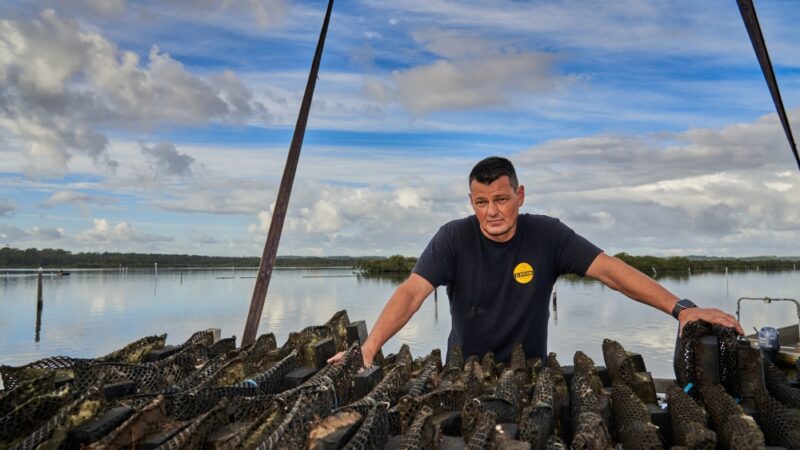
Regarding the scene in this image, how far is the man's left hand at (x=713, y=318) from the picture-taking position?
9.92ft

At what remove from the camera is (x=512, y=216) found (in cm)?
459

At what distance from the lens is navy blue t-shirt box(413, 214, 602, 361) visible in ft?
15.4

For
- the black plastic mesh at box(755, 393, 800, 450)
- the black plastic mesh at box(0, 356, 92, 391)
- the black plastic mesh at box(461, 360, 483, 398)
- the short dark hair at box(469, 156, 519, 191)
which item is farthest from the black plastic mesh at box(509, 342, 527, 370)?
the black plastic mesh at box(0, 356, 92, 391)

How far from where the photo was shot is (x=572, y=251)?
491cm

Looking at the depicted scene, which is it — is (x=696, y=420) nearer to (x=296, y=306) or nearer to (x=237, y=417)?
(x=237, y=417)

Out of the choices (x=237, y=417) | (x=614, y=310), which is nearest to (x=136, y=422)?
(x=237, y=417)

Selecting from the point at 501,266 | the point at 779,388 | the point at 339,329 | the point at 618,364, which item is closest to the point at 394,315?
the point at 339,329

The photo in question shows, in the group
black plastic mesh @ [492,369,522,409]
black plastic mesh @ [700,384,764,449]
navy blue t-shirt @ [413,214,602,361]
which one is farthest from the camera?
navy blue t-shirt @ [413,214,602,361]

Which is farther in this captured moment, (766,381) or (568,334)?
(568,334)

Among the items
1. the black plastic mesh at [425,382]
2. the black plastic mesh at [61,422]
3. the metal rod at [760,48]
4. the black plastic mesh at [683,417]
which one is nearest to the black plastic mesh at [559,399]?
the black plastic mesh at [683,417]

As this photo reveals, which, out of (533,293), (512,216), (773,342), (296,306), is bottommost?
(296,306)

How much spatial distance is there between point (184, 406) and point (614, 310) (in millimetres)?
69168

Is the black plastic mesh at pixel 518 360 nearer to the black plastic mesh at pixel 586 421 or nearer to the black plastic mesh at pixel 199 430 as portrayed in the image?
the black plastic mesh at pixel 586 421

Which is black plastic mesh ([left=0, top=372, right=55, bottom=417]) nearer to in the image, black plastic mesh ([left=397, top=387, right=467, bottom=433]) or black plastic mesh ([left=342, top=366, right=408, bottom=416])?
black plastic mesh ([left=342, top=366, right=408, bottom=416])
